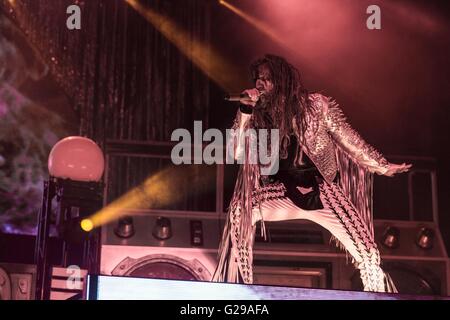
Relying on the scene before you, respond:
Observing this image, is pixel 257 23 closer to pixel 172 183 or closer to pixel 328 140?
pixel 172 183

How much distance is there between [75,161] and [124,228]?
0.64 meters

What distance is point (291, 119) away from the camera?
3492 mm

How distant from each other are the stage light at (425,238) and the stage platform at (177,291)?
2.62 meters

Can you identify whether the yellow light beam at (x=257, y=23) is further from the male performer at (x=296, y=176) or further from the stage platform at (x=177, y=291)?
the stage platform at (x=177, y=291)

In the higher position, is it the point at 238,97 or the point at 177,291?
the point at 238,97

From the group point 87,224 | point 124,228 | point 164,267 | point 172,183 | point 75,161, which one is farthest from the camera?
point 172,183

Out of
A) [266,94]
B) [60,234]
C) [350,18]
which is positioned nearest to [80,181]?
[60,234]

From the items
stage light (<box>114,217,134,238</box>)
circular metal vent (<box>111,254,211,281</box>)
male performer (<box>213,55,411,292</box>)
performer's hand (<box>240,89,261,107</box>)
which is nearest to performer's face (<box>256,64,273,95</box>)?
male performer (<box>213,55,411,292</box>)

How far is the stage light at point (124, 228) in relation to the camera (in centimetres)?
453

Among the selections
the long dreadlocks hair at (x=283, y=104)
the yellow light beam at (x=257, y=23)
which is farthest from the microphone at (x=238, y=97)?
the yellow light beam at (x=257, y=23)

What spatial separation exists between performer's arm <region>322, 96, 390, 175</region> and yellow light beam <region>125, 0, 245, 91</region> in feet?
8.90

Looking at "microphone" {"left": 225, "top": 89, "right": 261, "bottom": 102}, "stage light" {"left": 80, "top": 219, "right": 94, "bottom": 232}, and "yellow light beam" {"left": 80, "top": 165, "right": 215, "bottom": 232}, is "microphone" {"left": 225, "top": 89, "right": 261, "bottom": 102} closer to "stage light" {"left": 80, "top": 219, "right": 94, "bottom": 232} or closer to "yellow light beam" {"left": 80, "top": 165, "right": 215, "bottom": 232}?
"stage light" {"left": 80, "top": 219, "right": 94, "bottom": 232}

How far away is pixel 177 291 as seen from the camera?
2.21m

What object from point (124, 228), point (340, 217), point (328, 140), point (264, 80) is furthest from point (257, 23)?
point (340, 217)
